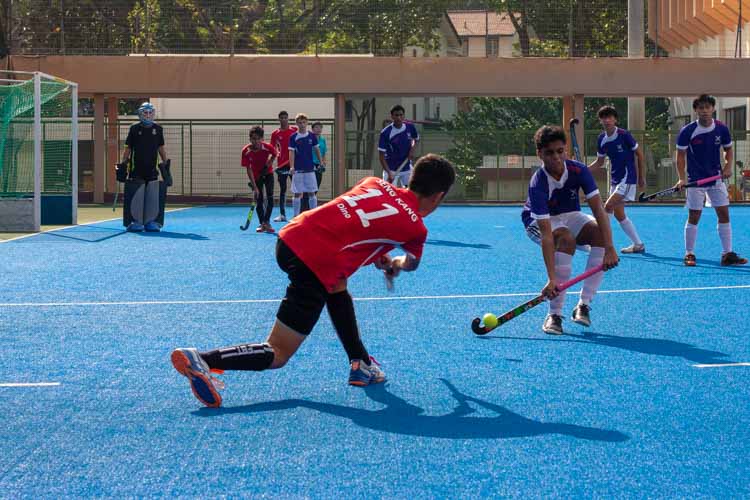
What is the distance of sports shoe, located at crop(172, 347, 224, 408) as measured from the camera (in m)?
5.50

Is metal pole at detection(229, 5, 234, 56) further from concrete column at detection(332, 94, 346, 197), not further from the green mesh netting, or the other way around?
the green mesh netting

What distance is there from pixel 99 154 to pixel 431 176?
83.4ft

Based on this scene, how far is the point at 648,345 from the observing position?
7.56m

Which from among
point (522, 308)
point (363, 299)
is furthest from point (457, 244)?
point (522, 308)

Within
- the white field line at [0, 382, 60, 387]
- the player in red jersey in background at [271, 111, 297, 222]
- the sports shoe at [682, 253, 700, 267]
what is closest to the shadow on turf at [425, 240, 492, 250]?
the sports shoe at [682, 253, 700, 267]

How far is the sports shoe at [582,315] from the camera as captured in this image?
8383 mm

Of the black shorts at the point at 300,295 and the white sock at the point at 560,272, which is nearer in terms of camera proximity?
the black shorts at the point at 300,295

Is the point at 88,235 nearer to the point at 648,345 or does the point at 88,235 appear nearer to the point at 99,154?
the point at 648,345

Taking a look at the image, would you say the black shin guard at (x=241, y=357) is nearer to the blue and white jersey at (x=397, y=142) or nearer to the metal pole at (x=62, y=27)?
the blue and white jersey at (x=397, y=142)

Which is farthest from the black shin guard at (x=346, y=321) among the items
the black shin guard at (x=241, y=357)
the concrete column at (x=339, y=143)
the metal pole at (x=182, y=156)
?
the metal pole at (x=182, y=156)

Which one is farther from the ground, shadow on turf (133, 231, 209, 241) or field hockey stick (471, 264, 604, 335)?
shadow on turf (133, 231, 209, 241)

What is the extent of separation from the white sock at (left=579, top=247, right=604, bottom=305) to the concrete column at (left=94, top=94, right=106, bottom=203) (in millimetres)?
23145

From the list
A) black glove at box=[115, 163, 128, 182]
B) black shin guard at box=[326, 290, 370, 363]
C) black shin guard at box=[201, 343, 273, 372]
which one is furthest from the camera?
black glove at box=[115, 163, 128, 182]

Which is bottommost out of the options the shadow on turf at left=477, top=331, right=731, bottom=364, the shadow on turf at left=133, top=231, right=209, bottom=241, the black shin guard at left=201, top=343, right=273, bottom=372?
the shadow on turf at left=477, top=331, right=731, bottom=364
